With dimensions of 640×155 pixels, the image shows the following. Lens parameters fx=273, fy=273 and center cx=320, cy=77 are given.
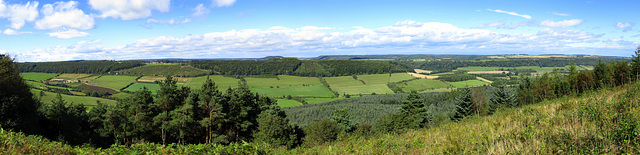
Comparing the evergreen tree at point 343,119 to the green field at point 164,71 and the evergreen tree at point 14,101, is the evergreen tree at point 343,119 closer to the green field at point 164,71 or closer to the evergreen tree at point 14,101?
the evergreen tree at point 14,101

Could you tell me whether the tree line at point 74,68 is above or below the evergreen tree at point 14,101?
above

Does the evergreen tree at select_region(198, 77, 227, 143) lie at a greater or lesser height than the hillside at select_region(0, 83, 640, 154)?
lesser

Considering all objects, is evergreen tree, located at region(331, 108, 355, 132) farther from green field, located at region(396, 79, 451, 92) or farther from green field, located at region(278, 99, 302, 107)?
green field, located at region(396, 79, 451, 92)

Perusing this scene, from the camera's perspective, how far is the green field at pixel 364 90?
368 feet

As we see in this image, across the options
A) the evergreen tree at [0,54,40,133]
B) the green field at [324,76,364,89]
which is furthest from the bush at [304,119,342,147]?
the green field at [324,76,364,89]

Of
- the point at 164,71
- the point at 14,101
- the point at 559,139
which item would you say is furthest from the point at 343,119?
the point at 164,71

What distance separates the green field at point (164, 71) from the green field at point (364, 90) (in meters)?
74.1

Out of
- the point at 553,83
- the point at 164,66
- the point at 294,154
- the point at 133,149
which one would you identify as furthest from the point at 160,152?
the point at 164,66

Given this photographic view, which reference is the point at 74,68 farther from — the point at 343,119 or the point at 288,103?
the point at 343,119

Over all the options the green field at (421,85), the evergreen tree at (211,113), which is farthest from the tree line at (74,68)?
the evergreen tree at (211,113)

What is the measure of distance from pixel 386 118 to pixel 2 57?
44959mm

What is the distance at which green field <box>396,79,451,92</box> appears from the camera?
392 feet

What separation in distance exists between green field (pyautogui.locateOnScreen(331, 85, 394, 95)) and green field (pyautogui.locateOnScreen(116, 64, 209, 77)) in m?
74.1

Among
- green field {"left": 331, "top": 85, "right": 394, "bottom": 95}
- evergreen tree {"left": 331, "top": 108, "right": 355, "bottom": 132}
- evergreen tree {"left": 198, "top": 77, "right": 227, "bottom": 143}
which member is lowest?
green field {"left": 331, "top": 85, "right": 394, "bottom": 95}
